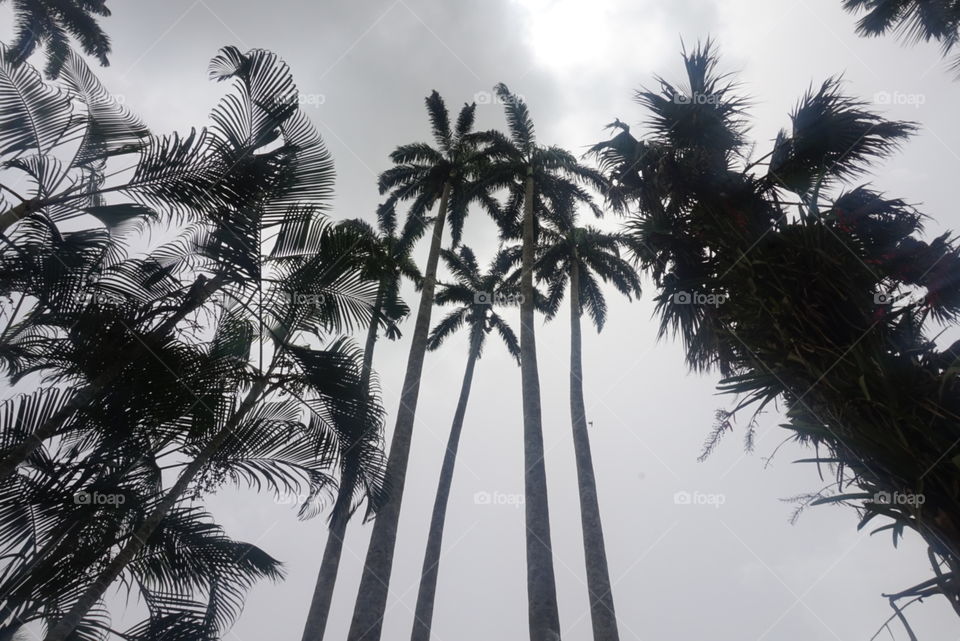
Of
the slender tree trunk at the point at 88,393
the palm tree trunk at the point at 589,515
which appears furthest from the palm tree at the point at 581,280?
the slender tree trunk at the point at 88,393

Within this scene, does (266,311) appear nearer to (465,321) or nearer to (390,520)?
(390,520)

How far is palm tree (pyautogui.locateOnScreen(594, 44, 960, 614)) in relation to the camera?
2.28 metres

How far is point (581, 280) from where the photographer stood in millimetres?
18562

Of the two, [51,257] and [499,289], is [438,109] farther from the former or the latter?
[51,257]

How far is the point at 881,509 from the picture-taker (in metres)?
2.24

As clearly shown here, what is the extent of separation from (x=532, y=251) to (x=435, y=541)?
10239mm

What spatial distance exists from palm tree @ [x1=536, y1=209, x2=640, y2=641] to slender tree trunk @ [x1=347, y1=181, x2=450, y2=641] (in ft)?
14.2

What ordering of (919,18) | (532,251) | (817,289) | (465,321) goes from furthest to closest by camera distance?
(465,321) < (532,251) < (919,18) < (817,289)

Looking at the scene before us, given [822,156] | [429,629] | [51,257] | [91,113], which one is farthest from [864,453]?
[429,629]

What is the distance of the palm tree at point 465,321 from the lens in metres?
17.7

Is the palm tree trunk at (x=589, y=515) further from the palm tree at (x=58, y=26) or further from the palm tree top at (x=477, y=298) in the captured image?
the palm tree at (x=58, y=26)

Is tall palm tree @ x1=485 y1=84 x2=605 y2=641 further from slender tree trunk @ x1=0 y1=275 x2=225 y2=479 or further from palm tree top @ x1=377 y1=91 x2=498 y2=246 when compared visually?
slender tree trunk @ x1=0 y1=275 x2=225 y2=479

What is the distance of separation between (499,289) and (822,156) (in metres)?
17.6

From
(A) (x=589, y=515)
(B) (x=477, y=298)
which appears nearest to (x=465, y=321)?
(B) (x=477, y=298)
